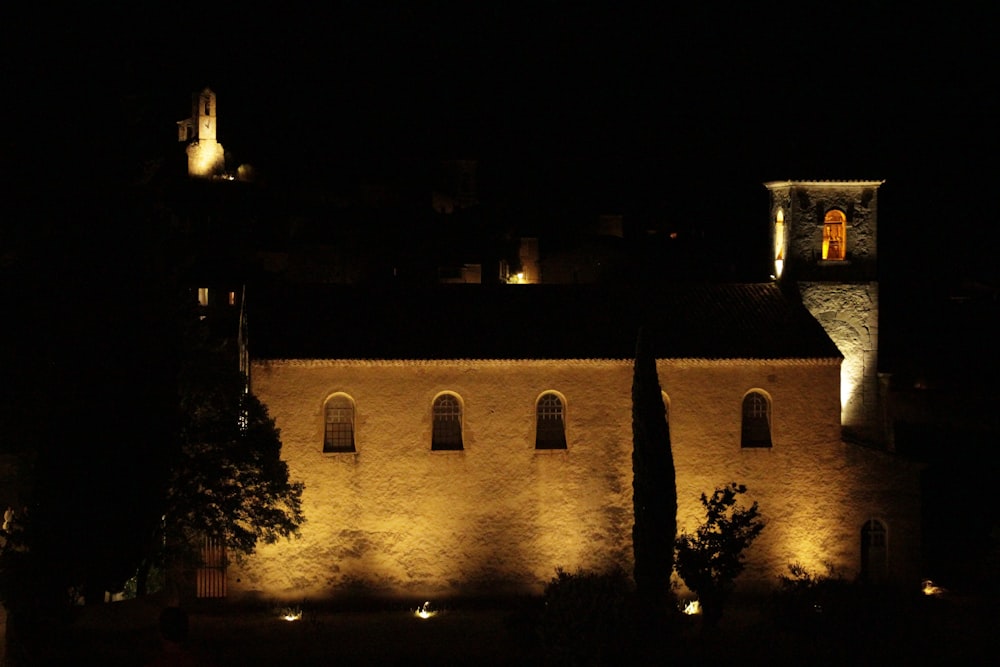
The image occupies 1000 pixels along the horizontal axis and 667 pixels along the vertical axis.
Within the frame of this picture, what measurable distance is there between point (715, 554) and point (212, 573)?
1338 cm

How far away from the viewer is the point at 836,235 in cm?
3700

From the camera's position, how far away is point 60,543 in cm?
2500

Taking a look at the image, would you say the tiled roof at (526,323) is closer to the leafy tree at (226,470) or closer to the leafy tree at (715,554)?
the leafy tree at (226,470)

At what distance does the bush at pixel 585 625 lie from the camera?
2467 centimetres

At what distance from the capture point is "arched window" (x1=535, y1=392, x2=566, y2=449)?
110 feet

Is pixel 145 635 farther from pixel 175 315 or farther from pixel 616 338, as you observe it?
pixel 616 338

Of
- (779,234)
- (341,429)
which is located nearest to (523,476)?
(341,429)

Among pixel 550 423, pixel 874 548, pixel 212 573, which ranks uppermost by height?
pixel 550 423

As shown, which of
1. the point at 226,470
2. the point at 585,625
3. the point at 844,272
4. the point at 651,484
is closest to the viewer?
the point at 585,625

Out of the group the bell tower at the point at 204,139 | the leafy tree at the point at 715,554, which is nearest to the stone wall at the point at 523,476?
the leafy tree at the point at 715,554

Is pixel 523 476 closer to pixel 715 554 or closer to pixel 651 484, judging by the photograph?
pixel 651 484

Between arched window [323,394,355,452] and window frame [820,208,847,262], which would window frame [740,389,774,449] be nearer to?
window frame [820,208,847,262]

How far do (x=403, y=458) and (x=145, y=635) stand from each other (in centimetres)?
803

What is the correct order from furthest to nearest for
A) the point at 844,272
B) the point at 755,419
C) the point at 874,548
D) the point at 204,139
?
1. the point at 204,139
2. the point at 844,272
3. the point at 874,548
4. the point at 755,419
